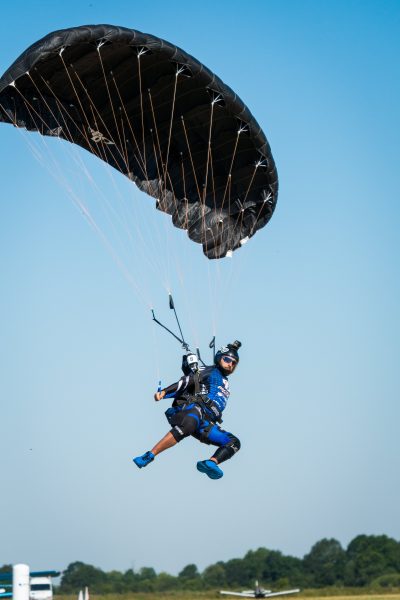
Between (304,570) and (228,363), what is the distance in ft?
171

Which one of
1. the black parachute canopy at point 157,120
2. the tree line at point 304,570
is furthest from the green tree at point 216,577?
the black parachute canopy at point 157,120

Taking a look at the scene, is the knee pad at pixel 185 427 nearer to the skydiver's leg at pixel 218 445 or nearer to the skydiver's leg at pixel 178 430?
the skydiver's leg at pixel 178 430

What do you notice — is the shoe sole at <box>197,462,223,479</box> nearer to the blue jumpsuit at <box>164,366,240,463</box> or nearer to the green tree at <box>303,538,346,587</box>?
the blue jumpsuit at <box>164,366,240,463</box>

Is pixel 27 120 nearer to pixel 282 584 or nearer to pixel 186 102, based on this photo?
pixel 186 102

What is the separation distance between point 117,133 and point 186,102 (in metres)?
1.62

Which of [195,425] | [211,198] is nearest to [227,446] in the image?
[195,425]

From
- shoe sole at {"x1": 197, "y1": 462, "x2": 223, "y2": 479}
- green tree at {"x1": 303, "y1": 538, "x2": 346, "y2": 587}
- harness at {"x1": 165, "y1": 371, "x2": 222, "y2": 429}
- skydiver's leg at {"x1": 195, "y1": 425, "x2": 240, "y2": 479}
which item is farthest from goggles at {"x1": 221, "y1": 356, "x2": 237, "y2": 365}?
green tree at {"x1": 303, "y1": 538, "x2": 346, "y2": 587}

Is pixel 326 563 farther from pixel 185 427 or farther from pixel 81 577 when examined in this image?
pixel 185 427

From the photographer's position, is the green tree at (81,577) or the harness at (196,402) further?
the green tree at (81,577)

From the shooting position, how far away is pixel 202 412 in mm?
17922

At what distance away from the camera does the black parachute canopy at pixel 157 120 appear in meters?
18.5

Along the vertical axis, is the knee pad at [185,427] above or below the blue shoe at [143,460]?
above

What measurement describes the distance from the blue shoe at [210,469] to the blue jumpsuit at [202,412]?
0.23m

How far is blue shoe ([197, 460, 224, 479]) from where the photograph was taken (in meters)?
17.4
